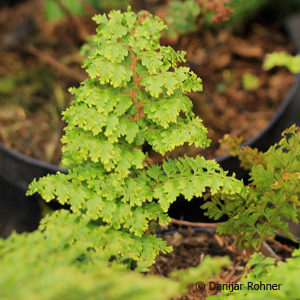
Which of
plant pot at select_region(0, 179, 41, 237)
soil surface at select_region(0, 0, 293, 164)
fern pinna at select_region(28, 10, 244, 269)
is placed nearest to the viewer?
fern pinna at select_region(28, 10, 244, 269)

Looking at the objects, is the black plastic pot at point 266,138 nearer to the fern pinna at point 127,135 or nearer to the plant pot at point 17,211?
the fern pinna at point 127,135

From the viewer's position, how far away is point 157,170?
1.79 metres

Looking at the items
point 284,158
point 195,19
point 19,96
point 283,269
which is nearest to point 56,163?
point 19,96

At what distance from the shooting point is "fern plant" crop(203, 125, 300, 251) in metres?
1.77

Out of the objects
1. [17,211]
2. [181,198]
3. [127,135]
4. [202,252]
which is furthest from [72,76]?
[127,135]

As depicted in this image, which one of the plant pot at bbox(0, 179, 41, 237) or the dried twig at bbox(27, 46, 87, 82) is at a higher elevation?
the dried twig at bbox(27, 46, 87, 82)

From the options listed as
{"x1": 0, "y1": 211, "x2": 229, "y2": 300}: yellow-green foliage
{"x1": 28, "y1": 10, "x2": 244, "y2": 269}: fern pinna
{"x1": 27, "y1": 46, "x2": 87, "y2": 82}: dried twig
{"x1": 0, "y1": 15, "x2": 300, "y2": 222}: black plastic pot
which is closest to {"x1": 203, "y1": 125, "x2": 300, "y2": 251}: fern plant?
{"x1": 28, "y1": 10, "x2": 244, "y2": 269}: fern pinna

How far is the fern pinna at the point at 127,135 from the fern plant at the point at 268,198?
148 millimetres

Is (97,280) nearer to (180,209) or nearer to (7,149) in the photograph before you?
(180,209)

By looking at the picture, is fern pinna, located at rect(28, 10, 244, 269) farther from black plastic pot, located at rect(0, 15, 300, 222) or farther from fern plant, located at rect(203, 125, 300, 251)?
black plastic pot, located at rect(0, 15, 300, 222)

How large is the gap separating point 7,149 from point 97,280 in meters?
2.13

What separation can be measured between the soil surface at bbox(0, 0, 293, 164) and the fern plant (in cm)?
138

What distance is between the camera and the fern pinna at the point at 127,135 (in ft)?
5.36

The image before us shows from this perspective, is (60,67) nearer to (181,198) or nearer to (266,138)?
(181,198)
